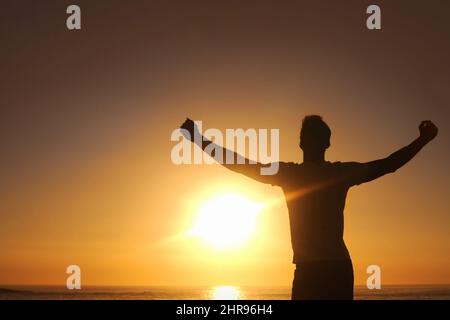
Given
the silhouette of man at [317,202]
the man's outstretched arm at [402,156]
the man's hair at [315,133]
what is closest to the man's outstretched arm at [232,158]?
the silhouette of man at [317,202]

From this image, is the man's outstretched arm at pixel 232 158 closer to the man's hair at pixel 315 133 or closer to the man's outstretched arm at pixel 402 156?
the man's hair at pixel 315 133

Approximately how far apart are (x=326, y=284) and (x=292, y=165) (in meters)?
0.51

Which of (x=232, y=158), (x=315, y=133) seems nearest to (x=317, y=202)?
(x=315, y=133)

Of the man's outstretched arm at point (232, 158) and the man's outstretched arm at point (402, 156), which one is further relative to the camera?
the man's outstretched arm at point (402, 156)

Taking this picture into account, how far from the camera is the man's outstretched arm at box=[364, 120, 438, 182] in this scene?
2725 mm

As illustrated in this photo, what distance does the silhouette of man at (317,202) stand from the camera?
254 cm

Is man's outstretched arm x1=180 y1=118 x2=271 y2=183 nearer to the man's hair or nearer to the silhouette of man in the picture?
the silhouette of man

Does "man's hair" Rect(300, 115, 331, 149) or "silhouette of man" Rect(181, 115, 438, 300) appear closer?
"silhouette of man" Rect(181, 115, 438, 300)

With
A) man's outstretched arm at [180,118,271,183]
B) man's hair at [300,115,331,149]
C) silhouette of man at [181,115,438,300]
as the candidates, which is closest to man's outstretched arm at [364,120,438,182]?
silhouette of man at [181,115,438,300]

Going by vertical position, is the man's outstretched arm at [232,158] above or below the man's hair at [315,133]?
below
